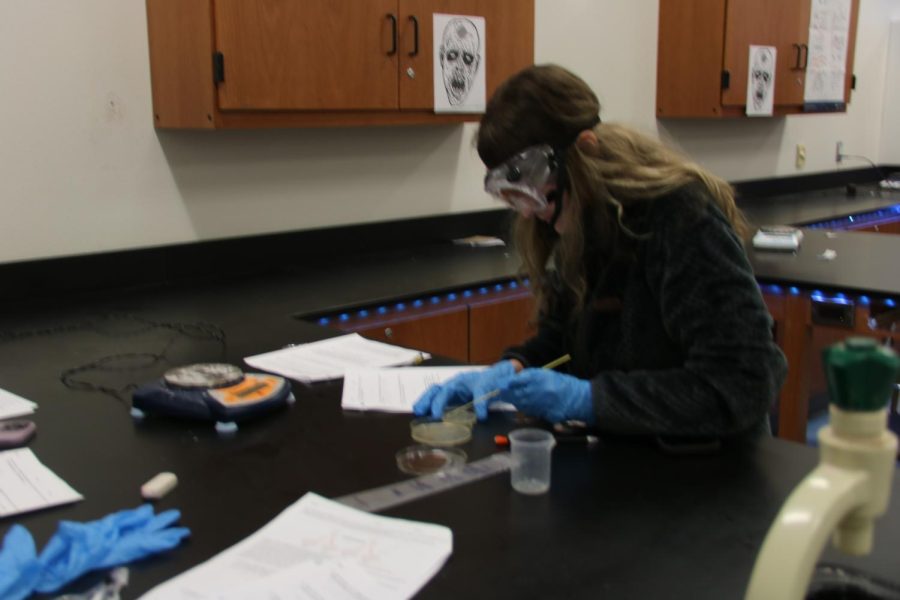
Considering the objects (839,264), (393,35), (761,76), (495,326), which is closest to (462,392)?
(495,326)

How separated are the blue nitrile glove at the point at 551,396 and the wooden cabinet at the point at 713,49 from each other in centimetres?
310

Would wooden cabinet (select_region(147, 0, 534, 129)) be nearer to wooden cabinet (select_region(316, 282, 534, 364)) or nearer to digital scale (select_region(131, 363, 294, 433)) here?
wooden cabinet (select_region(316, 282, 534, 364))

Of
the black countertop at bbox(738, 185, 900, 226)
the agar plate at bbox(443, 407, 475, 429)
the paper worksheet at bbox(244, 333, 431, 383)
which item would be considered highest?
the agar plate at bbox(443, 407, 475, 429)

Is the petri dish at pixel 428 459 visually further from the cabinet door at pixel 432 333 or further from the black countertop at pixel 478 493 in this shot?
the cabinet door at pixel 432 333

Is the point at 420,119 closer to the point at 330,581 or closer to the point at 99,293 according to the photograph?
the point at 99,293

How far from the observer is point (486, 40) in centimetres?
296

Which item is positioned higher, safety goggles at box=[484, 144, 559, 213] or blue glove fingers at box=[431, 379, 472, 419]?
safety goggles at box=[484, 144, 559, 213]

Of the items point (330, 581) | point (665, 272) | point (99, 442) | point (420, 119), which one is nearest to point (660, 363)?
point (665, 272)

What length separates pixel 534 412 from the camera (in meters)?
1.39

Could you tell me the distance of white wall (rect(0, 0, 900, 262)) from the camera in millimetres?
2344

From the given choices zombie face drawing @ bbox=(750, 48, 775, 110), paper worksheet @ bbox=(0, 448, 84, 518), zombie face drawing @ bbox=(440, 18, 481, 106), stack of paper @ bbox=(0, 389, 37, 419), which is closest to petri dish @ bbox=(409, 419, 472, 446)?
paper worksheet @ bbox=(0, 448, 84, 518)

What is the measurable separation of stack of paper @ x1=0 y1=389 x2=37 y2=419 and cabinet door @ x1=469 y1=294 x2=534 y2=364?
4.53ft

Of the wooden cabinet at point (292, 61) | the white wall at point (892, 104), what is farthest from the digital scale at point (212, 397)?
the white wall at point (892, 104)

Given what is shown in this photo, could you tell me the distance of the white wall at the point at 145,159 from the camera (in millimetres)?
2344
